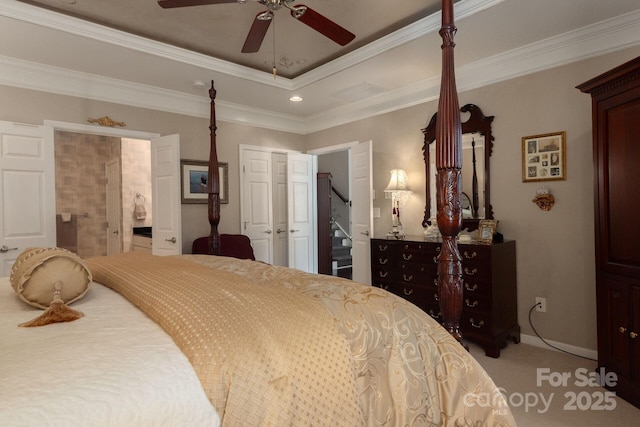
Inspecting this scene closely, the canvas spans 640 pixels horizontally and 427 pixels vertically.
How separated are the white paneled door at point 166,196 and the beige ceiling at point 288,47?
572 millimetres

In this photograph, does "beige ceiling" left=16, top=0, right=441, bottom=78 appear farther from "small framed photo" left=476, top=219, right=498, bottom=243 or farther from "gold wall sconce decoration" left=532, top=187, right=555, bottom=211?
"small framed photo" left=476, top=219, right=498, bottom=243

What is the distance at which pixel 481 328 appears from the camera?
9.66ft

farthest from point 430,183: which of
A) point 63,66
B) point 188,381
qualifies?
point 63,66

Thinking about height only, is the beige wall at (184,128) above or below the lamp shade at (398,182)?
above

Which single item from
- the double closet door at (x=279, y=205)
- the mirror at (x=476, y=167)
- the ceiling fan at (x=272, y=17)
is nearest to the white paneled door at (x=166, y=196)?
the double closet door at (x=279, y=205)

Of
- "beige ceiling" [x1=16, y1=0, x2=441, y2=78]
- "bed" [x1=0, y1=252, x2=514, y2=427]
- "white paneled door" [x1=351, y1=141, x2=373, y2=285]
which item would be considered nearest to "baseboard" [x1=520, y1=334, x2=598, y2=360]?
"white paneled door" [x1=351, y1=141, x2=373, y2=285]

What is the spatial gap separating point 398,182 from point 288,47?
71.5 inches

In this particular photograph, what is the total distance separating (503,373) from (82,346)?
271cm

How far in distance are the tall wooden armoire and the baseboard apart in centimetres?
47

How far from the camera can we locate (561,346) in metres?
2.96

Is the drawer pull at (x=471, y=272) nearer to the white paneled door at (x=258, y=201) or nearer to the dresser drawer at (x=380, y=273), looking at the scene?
the dresser drawer at (x=380, y=273)

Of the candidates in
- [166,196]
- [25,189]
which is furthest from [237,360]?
[25,189]

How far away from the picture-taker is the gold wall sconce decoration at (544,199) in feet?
9.79

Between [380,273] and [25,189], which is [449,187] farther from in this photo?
[25,189]
